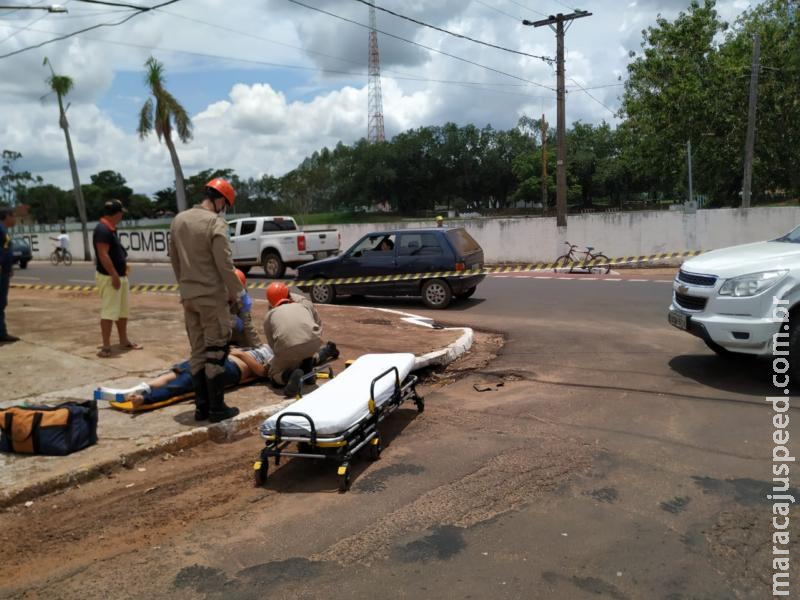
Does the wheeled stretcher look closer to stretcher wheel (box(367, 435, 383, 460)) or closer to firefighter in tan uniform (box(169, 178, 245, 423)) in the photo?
stretcher wheel (box(367, 435, 383, 460))

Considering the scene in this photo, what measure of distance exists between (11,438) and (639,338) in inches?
292

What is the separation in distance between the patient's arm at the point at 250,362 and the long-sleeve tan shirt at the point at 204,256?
1367 mm

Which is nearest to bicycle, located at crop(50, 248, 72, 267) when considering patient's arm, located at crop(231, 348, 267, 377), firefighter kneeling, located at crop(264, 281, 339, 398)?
patient's arm, located at crop(231, 348, 267, 377)

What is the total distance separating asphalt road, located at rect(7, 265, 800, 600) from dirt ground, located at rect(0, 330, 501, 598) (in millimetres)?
70

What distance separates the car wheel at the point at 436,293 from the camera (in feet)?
41.9

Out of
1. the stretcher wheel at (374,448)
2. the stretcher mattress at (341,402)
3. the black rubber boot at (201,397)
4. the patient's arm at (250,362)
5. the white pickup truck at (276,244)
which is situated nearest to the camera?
the stretcher mattress at (341,402)

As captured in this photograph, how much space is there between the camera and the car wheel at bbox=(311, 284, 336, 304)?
14102 mm

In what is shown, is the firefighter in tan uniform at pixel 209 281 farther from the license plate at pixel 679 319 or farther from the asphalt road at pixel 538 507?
the license plate at pixel 679 319

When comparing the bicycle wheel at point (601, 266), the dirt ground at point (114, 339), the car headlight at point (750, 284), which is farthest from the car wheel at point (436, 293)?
the bicycle wheel at point (601, 266)

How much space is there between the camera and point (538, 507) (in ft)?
13.0

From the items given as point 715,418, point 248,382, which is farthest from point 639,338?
point 248,382

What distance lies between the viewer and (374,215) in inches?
2778

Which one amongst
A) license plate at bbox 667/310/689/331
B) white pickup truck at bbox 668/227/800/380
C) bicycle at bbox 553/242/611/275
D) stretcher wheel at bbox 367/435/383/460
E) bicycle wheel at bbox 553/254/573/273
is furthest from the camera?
bicycle wheel at bbox 553/254/573/273

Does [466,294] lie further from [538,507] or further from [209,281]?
[538,507]
